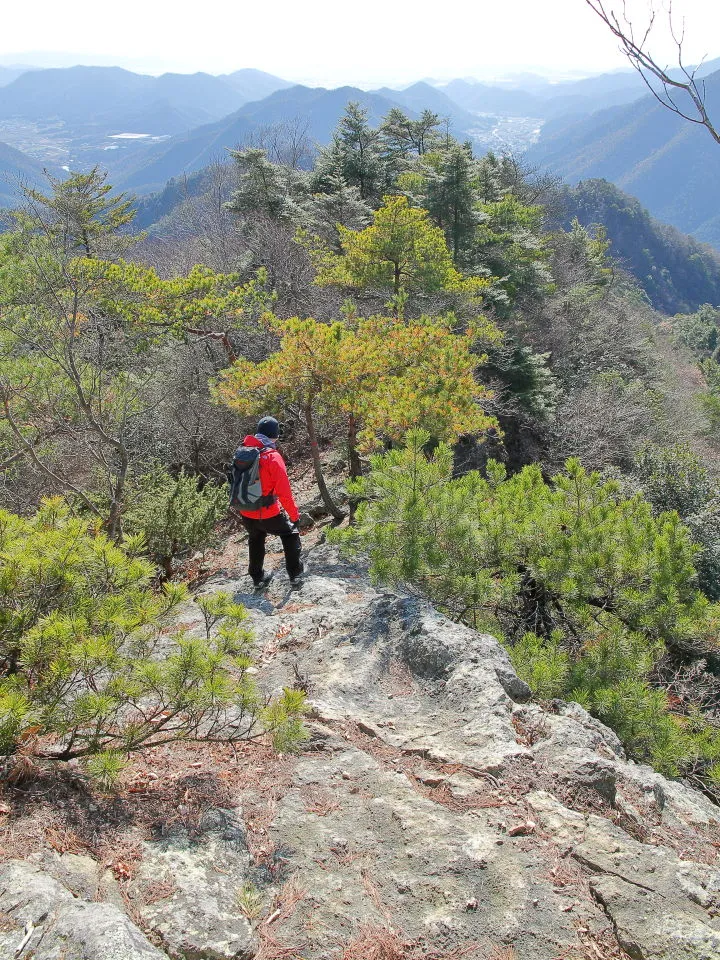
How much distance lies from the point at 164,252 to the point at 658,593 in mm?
32653

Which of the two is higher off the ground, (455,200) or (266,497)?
(455,200)

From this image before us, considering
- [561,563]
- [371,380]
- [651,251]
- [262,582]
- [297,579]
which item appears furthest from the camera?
[651,251]

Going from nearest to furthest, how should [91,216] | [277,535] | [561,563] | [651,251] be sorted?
[561,563], [277,535], [91,216], [651,251]

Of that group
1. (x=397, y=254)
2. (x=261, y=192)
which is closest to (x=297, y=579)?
(x=397, y=254)

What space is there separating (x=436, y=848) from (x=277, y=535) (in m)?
3.73

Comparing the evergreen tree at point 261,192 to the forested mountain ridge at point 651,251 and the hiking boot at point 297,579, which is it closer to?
the hiking boot at point 297,579

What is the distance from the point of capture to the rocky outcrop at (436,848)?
2301 mm

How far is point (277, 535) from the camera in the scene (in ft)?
19.9

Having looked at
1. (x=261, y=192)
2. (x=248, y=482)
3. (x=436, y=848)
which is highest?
(x=261, y=192)

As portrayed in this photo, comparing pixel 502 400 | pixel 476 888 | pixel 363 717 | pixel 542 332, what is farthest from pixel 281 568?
pixel 542 332

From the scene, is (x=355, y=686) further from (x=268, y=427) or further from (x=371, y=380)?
(x=371, y=380)

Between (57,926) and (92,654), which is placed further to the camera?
(92,654)

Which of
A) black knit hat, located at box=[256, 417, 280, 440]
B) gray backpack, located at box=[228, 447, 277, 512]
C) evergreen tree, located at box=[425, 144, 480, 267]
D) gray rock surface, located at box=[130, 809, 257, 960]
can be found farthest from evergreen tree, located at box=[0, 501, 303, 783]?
evergreen tree, located at box=[425, 144, 480, 267]

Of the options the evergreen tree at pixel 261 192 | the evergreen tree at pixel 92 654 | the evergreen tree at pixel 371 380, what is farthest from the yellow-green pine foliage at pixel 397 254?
the evergreen tree at pixel 261 192
